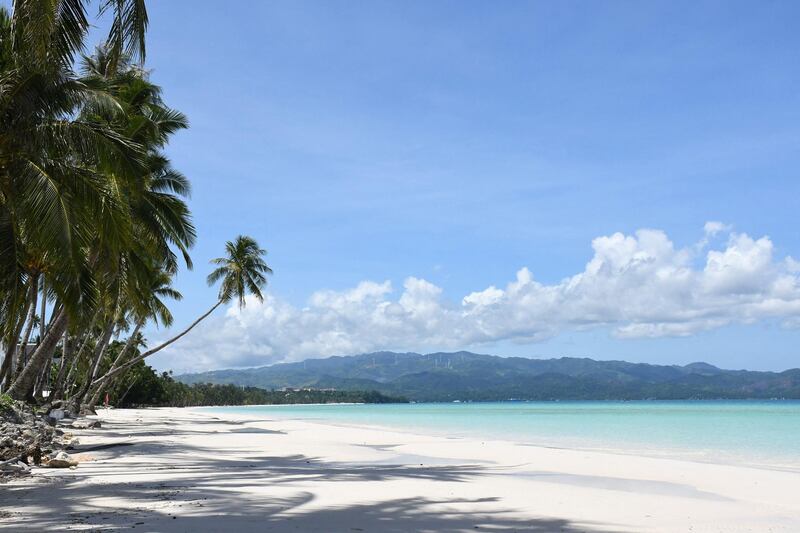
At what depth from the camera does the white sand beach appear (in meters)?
6.62

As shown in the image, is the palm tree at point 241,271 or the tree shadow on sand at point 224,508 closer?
the tree shadow on sand at point 224,508

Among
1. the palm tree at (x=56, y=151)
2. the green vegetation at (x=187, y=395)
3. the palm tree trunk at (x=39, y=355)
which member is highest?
the palm tree at (x=56, y=151)

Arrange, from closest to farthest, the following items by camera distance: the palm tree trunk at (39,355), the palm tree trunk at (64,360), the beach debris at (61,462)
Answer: the beach debris at (61,462), the palm tree trunk at (39,355), the palm tree trunk at (64,360)

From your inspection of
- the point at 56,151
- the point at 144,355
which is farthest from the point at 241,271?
the point at 56,151

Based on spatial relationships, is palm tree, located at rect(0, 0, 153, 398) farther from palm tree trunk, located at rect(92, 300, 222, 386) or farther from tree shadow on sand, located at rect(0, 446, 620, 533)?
palm tree trunk, located at rect(92, 300, 222, 386)

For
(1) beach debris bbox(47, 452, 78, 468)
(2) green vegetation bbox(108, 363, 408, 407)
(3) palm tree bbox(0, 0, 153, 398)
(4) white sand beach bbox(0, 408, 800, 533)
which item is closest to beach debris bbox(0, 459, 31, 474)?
(4) white sand beach bbox(0, 408, 800, 533)

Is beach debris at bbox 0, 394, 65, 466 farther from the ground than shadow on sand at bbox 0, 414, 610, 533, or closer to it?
farther from the ground

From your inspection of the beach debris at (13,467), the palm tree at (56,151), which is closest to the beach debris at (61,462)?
the beach debris at (13,467)

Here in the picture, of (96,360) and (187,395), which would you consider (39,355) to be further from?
(187,395)

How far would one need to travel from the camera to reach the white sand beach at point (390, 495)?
6.62 metres

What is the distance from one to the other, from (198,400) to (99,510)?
10132 centimetres

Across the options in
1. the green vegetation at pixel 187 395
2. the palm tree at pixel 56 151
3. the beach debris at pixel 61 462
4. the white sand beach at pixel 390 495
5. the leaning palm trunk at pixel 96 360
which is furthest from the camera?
the green vegetation at pixel 187 395

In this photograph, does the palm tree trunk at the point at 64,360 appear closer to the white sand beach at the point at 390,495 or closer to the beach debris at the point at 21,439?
the beach debris at the point at 21,439

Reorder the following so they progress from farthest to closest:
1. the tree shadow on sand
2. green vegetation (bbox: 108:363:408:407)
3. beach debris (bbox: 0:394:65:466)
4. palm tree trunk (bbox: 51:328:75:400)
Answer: green vegetation (bbox: 108:363:408:407), palm tree trunk (bbox: 51:328:75:400), beach debris (bbox: 0:394:65:466), the tree shadow on sand
